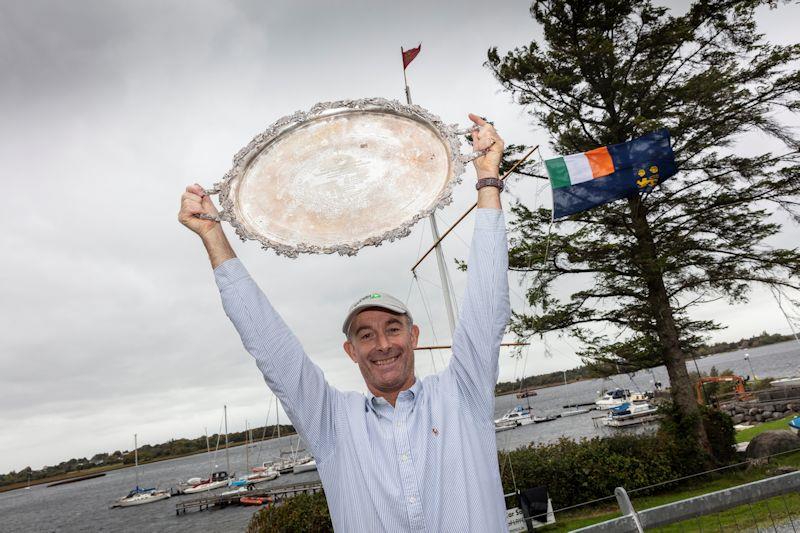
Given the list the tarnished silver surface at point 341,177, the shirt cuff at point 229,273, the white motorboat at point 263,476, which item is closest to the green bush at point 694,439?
the tarnished silver surface at point 341,177

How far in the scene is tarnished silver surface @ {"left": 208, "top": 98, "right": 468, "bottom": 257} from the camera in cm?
236

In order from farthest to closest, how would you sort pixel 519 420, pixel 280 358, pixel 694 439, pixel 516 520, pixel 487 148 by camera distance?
pixel 519 420 < pixel 694 439 < pixel 516 520 < pixel 487 148 < pixel 280 358

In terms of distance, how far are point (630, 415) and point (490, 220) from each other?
62.6 meters

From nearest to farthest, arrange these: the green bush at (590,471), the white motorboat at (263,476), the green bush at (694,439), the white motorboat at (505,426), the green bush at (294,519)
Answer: the green bush at (294,519), the green bush at (590,471), the green bush at (694,439), the white motorboat at (263,476), the white motorboat at (505,426)

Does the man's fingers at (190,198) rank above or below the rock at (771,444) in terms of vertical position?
above

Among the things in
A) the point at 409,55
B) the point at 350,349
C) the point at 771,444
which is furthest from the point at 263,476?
the point at 350,349

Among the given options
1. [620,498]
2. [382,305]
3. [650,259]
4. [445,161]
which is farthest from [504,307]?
[650,259]

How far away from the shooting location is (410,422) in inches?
81.8

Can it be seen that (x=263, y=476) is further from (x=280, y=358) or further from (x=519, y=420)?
(x=280, y=358)

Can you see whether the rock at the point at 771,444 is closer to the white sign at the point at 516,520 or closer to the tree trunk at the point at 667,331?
the tree trunk at the point at 667,331

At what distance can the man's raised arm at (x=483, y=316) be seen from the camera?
2.12 m

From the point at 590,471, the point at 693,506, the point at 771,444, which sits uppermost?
the point at 693,506

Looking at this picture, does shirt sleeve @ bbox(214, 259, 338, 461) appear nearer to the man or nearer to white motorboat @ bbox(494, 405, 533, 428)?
the man

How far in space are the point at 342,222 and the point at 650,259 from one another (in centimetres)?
1312
